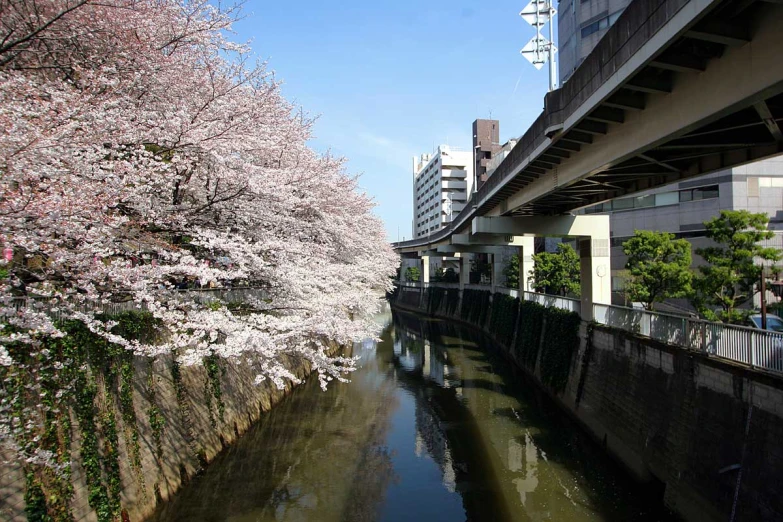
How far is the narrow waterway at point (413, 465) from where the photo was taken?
10719 millimetres

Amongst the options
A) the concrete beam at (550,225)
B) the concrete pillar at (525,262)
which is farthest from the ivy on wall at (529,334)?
the concrete beam at (550,225)

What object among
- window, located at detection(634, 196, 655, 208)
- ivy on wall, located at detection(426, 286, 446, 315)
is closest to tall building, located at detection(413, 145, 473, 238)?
ivy on wall, located at detection(426, 286, 446, 315)

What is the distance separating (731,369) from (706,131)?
414 cm

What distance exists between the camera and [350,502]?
441 inches

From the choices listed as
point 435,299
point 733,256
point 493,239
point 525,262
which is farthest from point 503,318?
point 435,299

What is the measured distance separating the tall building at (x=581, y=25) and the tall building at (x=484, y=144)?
29.9 m

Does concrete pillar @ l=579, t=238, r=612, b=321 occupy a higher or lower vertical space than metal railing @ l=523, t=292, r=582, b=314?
higher

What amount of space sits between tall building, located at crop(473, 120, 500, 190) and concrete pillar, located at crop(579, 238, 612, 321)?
50991 mm

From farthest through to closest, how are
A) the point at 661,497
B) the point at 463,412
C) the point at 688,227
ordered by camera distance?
the point at 688,227 < the point at 463,412 < the point at 661,497

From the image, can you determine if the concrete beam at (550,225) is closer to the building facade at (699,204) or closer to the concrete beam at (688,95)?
the building facade at (699,204)

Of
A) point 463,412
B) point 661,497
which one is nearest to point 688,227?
point 463,412

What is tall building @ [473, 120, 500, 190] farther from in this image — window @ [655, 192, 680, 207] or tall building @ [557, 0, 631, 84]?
window @ [655, 192, 680, 207]

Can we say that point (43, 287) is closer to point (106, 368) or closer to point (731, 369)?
point (106, 368)

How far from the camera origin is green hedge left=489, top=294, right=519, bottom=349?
95.0 feet
